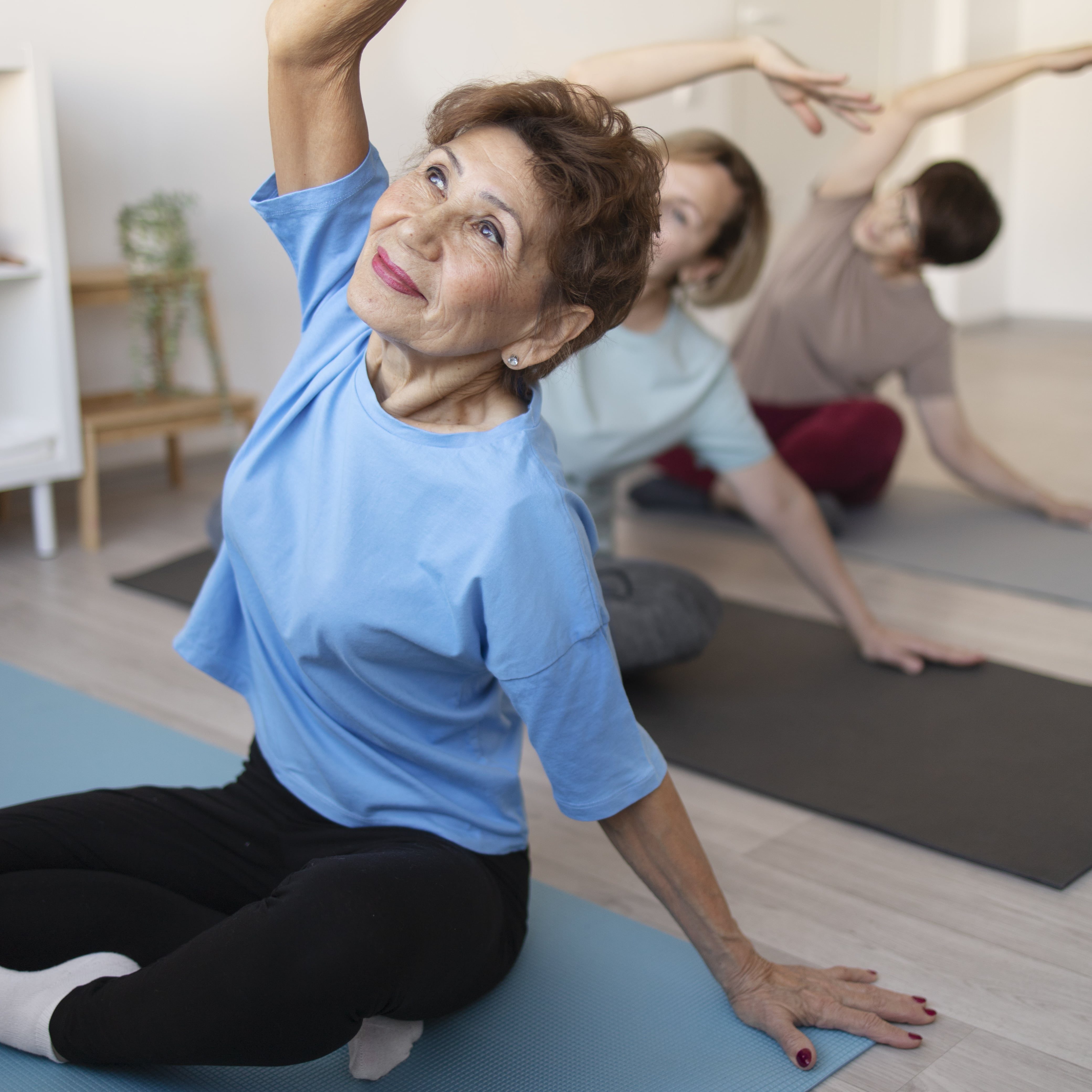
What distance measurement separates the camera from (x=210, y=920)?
53.4 inches

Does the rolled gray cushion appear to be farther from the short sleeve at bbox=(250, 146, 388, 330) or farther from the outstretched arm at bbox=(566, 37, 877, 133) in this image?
the short sleeve at bbox=(250, 146, 388, 330)

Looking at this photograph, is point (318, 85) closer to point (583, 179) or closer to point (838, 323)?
point (583, 179)

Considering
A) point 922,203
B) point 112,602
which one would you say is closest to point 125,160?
point 112,602

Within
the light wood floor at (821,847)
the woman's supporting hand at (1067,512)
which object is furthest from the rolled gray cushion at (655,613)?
the woman's supporting hand at (1067,512)

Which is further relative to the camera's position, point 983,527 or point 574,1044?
point 983,527

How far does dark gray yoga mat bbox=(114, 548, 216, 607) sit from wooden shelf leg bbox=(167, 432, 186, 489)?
800 millimetres

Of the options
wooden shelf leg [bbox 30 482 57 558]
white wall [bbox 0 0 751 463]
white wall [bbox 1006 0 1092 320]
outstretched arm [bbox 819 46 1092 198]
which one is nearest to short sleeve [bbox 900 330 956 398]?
outstretched arm [bbox 819 46 1092 198]

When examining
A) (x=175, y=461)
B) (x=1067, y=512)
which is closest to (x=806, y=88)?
(x=1067, y=512)

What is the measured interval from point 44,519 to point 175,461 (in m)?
0.77

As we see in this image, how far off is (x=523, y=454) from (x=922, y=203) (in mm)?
2441

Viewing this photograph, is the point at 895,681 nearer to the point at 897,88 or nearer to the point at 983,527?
the point at 983,527

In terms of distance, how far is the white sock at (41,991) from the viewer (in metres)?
1.24

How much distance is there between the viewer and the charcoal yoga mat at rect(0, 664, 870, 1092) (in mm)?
1312

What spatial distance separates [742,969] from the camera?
4.46ft
